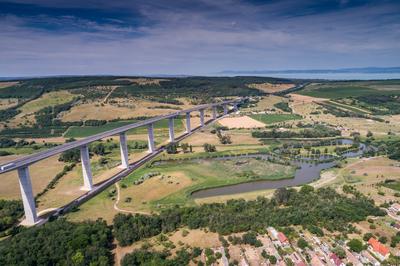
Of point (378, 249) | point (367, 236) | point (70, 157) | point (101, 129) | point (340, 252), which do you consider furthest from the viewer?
point (101, 129)

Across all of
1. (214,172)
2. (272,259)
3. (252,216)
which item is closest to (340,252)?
(272,259)

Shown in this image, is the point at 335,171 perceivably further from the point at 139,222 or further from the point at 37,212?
the point at 37,212

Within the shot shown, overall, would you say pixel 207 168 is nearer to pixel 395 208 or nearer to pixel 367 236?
pixel 395 208

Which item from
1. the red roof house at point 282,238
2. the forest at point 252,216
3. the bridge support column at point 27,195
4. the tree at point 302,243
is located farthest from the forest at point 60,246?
the tree at point 302,243

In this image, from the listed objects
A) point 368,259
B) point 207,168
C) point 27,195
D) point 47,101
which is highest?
point 47,101

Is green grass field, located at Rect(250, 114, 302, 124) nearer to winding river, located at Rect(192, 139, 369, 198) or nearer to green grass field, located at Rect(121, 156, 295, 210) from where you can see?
winding river, located at Rect(192, 139, 369, 198)

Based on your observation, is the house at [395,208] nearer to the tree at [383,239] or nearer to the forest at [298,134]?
the tree at [383,239]
